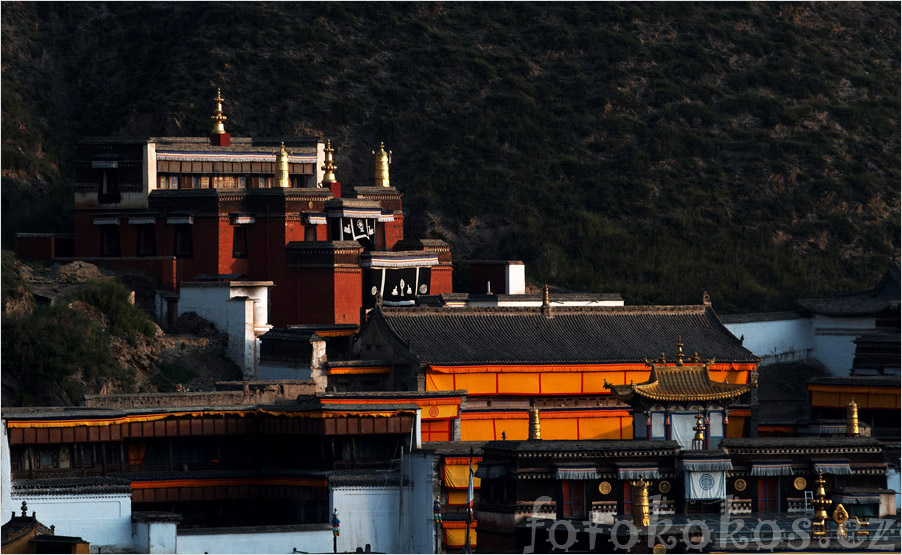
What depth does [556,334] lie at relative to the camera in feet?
271

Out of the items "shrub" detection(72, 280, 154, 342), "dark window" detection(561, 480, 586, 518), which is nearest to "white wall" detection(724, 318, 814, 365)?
"shrub" detection(72, 280, 154, 342)

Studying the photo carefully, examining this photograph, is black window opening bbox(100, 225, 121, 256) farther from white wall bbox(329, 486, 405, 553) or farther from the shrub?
white wall bbox(329, 486, 405, 553)

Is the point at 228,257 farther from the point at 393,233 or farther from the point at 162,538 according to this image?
the point at 162,538

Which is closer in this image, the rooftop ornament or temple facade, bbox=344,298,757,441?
the rooftop ornament

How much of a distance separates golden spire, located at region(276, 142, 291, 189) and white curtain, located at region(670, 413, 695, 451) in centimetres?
3684

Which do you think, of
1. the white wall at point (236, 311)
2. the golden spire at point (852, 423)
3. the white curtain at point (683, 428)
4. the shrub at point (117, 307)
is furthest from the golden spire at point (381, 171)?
the golden spire at point (852, 423)

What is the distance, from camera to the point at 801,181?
5202 inches

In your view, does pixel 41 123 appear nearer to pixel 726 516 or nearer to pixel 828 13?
pixel 828 13

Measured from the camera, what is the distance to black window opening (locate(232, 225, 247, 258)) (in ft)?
317

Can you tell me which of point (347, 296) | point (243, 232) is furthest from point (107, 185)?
point (347, 296)

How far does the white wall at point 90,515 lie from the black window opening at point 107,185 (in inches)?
1329

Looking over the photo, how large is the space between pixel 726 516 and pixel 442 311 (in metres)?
22.4

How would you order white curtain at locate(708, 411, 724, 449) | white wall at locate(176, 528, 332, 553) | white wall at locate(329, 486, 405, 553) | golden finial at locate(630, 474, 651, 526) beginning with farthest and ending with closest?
1. white wall at locate(329, 486, 405, 553)
2. white curtain at locate(708, 411, 724, 449)
3. white wall at locate(176, 528, 332, 553)
4. golden finial at locate(630, 474, 651, 526)

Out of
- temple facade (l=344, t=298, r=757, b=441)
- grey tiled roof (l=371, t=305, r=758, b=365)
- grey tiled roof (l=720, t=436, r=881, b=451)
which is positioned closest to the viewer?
grey tiled roof (l=720, t=436, r=881, b=451)
